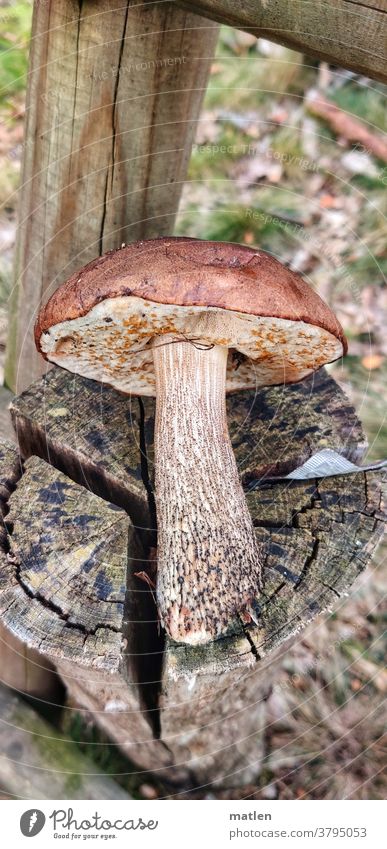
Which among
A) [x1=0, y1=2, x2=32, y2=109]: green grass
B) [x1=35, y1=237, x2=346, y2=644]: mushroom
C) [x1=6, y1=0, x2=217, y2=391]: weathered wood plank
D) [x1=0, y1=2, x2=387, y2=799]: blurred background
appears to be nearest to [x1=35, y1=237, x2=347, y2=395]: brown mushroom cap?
[x1=35, y1=237, x2=346, y2=644]: mushroom

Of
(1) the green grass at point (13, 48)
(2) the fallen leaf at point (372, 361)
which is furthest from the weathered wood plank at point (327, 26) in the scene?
(1) the green grass at point (13, 48)

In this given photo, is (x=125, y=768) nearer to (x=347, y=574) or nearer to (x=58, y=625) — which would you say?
(x=58, y=625)

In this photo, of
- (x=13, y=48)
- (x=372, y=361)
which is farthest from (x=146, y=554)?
(x=13, y=48)

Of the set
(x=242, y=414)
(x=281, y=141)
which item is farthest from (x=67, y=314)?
(x=281, y=141)

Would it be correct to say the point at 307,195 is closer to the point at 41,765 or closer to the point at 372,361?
the point at 372,361

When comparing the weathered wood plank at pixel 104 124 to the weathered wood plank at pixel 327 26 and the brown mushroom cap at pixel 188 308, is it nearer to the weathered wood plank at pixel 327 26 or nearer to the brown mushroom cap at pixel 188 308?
the weathered wood plank at pixel 327 26

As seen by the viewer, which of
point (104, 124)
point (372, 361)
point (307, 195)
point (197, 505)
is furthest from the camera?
point (307, 195)

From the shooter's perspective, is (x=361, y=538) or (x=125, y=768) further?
(x=125, y=768)
